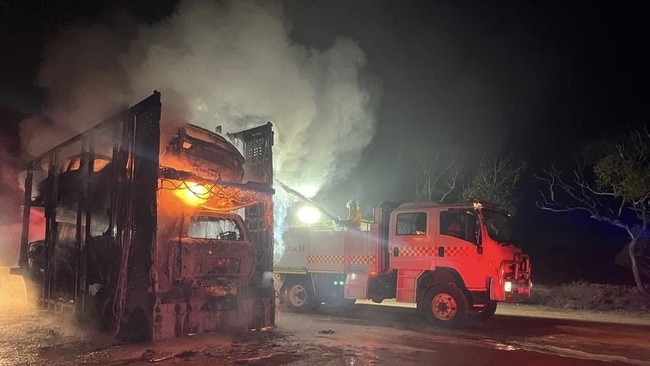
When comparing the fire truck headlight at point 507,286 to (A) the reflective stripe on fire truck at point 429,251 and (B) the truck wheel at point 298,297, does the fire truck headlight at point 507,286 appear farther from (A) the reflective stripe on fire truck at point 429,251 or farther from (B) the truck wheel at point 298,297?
(B) the truck wheel at point 298,297

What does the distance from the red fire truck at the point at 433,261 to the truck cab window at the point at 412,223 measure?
2 centimetres

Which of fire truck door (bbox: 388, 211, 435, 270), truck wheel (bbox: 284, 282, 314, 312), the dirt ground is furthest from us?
truck wheel (bbox: 284, 282, 314, 312)

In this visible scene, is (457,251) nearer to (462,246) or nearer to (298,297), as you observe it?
(462,246)

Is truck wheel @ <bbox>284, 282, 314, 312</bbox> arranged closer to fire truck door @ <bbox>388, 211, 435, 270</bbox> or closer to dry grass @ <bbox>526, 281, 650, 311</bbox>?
fire truck door @ <bbox>388, 211, 435, 270</bbox>

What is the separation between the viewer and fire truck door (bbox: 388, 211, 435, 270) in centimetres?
1158

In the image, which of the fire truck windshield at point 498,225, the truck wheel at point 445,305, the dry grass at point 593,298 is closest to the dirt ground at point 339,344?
the truck wheel at point 445,305

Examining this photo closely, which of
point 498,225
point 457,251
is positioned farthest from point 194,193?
point 498,225

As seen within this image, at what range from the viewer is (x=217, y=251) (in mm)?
9055

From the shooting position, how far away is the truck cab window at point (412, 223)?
11.8m

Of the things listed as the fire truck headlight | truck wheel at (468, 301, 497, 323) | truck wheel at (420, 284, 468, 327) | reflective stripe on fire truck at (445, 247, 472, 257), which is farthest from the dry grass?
reflective stripe on fire truck at (445, 247, 472, 257)

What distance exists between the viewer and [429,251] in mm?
11531

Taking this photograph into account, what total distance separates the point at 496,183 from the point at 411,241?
1282 cm

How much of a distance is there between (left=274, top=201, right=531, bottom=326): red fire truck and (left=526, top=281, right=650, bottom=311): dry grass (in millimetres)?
6378

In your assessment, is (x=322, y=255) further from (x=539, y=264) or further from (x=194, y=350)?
(x=539, y=264)
